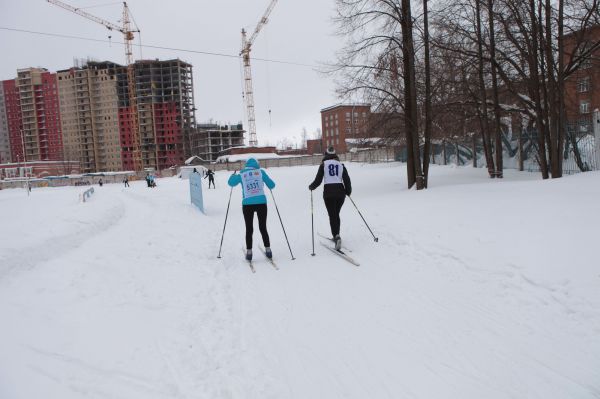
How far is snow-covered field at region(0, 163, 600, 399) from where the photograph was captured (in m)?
3.56

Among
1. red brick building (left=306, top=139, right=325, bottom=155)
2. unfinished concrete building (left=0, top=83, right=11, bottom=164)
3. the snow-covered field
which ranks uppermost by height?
unfinished concrete building (left=0, top=83, right=11, bottom=164)

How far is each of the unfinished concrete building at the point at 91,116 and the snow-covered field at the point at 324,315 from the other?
470ft

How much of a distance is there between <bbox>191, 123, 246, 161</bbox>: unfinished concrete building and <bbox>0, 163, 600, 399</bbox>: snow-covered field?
129 m

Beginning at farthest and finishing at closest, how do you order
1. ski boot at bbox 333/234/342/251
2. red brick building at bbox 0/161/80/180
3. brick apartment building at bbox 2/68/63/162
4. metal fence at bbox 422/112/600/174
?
brick apartment building at bbox 2/68/63/162
red brick building at bbox 0/161/80/180
metal fence at bbox 422/112/600/174
ski boot at bbox 333/234/342/251

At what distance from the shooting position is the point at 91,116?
138875 millimetres

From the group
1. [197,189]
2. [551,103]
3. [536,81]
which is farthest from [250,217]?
[536,81]

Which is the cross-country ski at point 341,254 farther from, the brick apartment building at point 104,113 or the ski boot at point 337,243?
the brick apartment building at point 104,113

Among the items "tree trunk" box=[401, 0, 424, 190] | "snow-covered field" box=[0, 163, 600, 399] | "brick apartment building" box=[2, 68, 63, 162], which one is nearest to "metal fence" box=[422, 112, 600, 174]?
"tree trunk" box=[401, 0, 424, 190]

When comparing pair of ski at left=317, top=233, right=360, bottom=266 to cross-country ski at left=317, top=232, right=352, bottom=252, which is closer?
pair of ski at left=317, top=233, right=360, bottom=266

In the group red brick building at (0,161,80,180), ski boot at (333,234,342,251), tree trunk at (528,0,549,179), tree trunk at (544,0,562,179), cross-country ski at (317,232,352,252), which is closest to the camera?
ski boot at (333,234,342,251)

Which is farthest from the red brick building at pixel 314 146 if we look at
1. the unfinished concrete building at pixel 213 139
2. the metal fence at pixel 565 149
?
the metal fence at pixel 565 149

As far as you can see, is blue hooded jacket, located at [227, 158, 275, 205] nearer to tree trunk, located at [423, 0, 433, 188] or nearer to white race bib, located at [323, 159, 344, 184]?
white race bib, located at [323, 159, 344, 184]

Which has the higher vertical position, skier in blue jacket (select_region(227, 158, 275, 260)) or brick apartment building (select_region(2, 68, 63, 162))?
brick apartment building (select_region(2, 68, 63, 162))

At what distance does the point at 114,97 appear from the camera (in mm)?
139500
